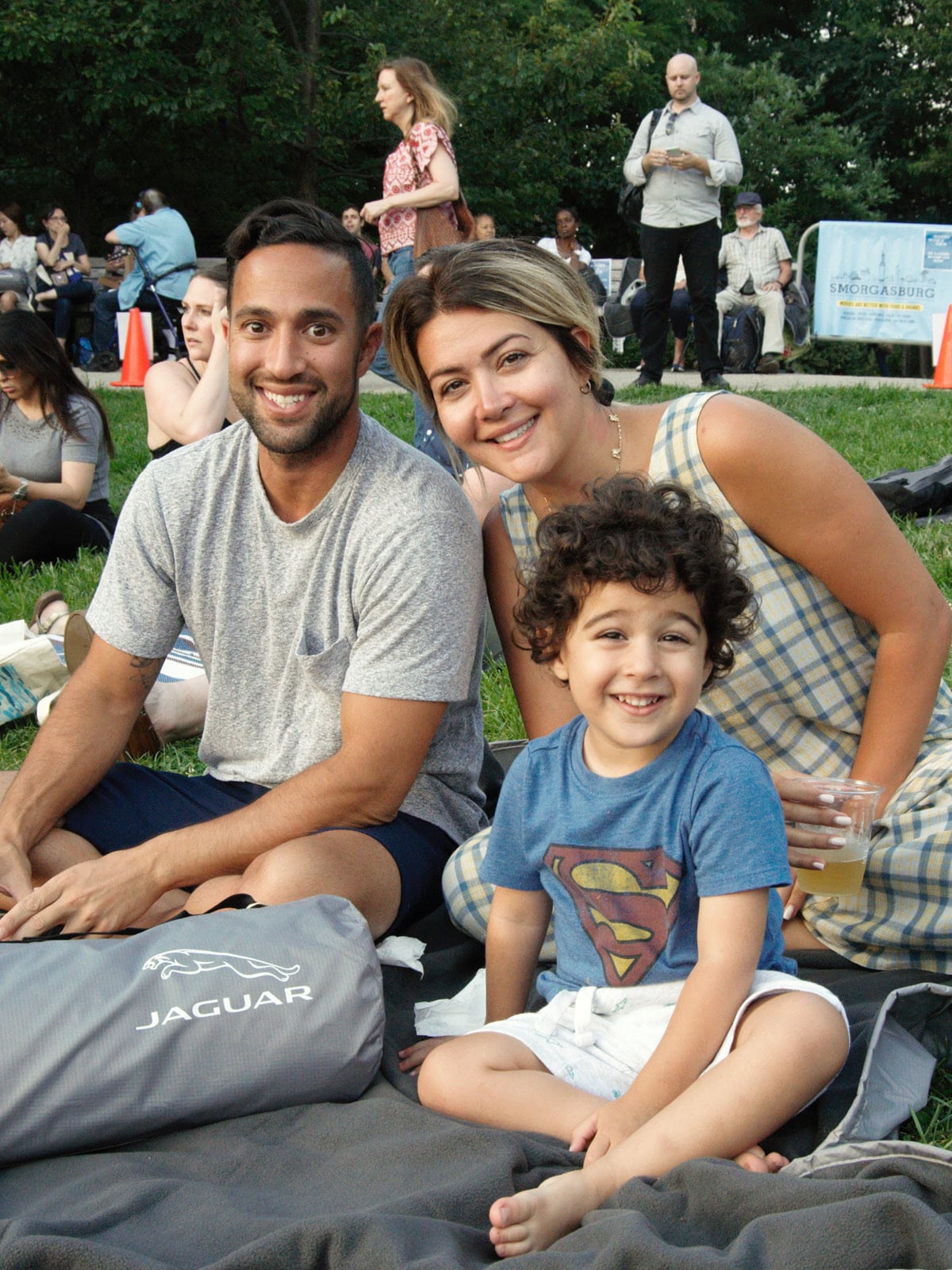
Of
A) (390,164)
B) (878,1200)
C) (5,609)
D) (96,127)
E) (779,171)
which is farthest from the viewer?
(779,171)

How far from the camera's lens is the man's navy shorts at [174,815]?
3.15 metres

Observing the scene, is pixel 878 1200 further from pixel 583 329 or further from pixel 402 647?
pixel 583 329

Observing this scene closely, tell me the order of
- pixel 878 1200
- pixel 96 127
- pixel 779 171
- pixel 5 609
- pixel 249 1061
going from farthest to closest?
pixel 779 171, pixel 96 127, pixel 5 609, pixel 249 1061, pixel 878 1200

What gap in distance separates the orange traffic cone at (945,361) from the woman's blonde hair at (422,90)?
5.52 m

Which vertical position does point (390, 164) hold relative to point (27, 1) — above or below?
below

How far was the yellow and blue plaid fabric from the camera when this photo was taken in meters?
2.79

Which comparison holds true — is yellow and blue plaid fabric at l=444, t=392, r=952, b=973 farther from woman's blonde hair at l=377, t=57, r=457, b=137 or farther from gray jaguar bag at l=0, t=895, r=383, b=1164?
woman's blonde hair at l=377, t=57, r=457, b=137

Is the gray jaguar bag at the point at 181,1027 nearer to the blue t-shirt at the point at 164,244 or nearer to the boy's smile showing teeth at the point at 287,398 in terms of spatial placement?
the boy's smile showing teeth at the point at 287,398

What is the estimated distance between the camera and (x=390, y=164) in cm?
837

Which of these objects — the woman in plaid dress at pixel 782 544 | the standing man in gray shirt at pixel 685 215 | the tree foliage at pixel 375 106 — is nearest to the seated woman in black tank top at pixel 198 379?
the woman in plaid dress at pixel 782 544

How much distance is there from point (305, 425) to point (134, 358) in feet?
37.2

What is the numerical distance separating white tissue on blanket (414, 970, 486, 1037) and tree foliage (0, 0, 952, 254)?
20.3m

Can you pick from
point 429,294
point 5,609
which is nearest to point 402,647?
point 429,294

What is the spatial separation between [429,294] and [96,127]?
22.5 m
